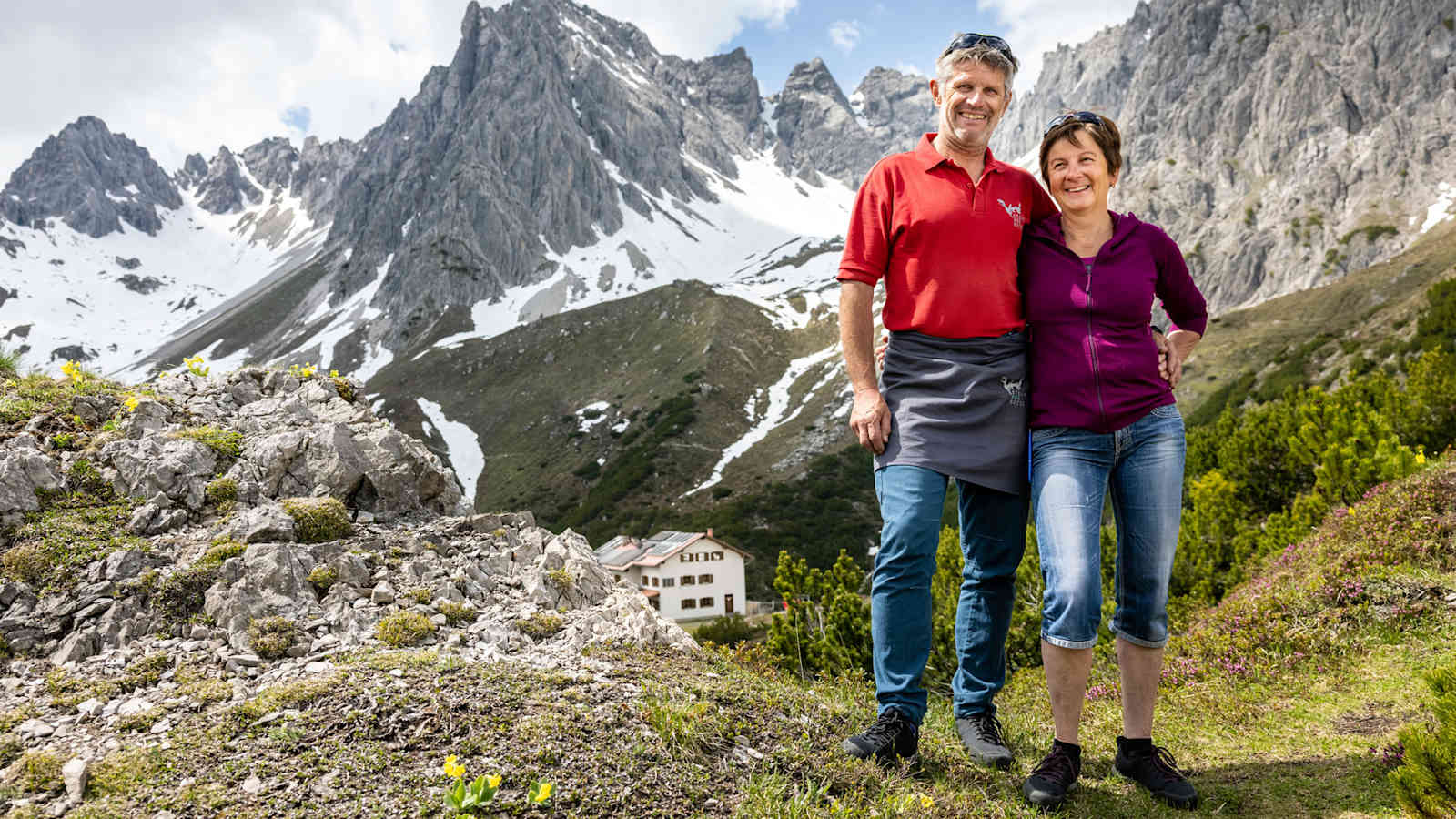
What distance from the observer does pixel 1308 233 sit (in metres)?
119

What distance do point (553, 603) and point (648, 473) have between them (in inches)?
3689

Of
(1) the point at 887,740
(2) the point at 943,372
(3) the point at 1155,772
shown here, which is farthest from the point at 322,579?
(3) the point at 1155,772

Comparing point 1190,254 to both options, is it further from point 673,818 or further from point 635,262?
point 673,818

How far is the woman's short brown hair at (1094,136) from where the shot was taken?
15.2 feet

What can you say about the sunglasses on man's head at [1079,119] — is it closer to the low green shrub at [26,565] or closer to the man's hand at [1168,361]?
the man's hand at [1168,361]

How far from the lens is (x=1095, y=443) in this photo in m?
4.34

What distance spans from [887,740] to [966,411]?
1.89 meters

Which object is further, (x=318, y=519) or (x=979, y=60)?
(x=318, y=519)

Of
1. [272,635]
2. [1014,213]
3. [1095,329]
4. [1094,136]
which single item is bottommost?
[272,635]

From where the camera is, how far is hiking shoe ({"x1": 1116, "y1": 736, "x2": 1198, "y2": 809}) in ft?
14.3

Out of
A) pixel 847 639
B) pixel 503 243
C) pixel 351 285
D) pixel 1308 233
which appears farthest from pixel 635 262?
pixel 847 639

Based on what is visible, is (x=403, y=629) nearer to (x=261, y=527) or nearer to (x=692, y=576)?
(x=261, y=527)

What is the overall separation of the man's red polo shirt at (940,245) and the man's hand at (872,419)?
50 centimetres

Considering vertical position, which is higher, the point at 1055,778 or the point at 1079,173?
the point at 1079,173
